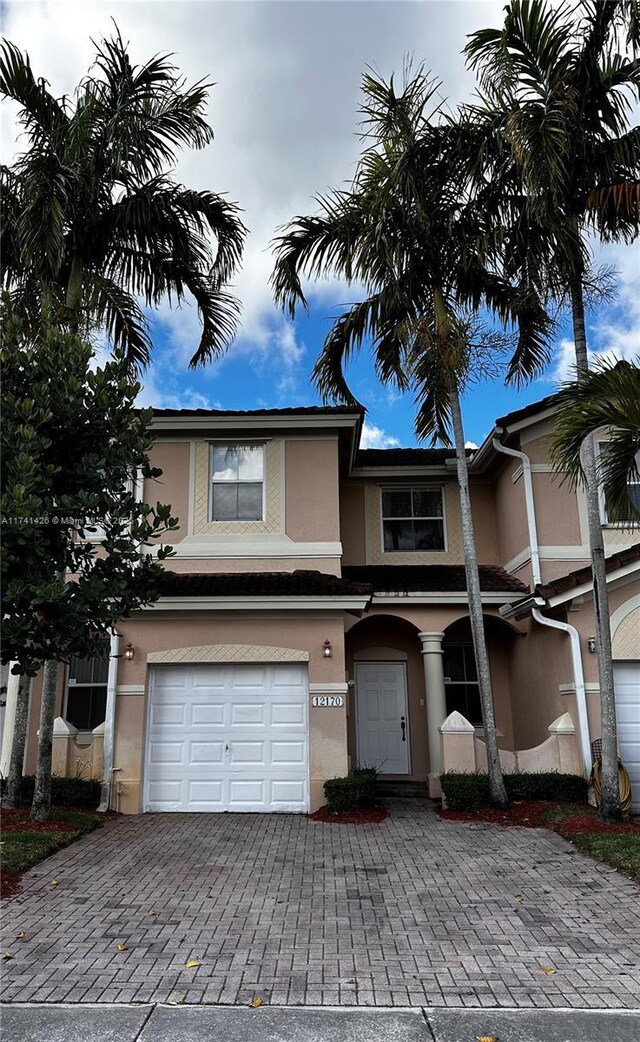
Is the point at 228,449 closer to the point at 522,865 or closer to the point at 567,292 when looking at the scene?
the point at 567,292

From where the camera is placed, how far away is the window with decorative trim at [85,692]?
1245 cm

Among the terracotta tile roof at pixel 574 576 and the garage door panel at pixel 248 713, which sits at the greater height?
the terracotta tile roof at pixel 574 576

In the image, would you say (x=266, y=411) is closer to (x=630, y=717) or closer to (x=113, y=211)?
(x=113, y=211)

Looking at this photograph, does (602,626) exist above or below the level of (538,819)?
above

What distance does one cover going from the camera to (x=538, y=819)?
9.54 meters

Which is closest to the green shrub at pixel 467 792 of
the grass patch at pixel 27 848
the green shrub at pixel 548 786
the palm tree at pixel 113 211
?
the green shrub at pixel 548 786

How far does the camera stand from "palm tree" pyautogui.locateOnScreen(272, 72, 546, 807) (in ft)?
35.2

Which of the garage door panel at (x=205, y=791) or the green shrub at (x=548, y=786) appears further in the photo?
the garage door panel at (x=205, y=791)

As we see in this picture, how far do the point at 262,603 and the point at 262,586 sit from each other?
0.31m

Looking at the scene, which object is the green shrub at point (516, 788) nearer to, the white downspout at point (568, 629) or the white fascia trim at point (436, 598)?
the white downspout at point (568, 629)

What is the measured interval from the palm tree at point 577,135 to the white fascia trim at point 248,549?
15.1ft

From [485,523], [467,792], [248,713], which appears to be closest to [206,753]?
[248,713]

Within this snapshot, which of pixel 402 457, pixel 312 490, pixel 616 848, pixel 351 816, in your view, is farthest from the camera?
pixel 402 457

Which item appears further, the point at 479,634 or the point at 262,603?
the point at 262,603
